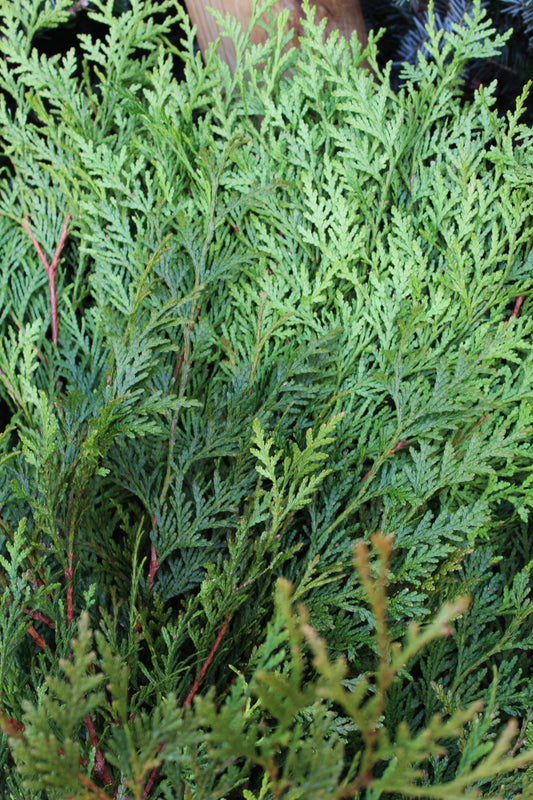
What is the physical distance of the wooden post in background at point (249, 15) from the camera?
5.27ft

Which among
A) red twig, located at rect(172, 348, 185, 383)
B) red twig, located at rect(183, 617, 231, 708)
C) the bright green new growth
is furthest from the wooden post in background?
red twig, located at rect(183, 617, 231, 708)

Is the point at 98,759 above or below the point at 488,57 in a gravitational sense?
below

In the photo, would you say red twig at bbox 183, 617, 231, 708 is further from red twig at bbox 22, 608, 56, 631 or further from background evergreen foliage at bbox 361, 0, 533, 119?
background evergreen foliage at bbox 361, 0, 533, 119

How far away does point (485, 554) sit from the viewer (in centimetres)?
132

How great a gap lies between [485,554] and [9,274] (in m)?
1.31

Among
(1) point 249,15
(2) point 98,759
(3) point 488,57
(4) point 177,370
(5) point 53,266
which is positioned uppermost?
(1) point 249,15

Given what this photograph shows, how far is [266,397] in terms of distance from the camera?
136 cm

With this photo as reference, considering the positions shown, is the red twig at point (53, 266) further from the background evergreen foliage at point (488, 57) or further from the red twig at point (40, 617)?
the background evergreen foliage at point (488, 57)

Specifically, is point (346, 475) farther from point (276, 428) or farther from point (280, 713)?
point (280, 713)

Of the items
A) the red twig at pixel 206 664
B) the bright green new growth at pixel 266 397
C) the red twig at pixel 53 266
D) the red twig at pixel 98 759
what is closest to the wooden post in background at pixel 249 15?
the bright green new growth at pixel 266 397

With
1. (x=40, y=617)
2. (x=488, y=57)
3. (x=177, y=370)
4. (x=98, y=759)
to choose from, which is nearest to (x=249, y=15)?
(x=488, y=57)

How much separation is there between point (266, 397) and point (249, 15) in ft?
3.29

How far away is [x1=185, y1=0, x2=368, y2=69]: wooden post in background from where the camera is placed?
5.27 ft

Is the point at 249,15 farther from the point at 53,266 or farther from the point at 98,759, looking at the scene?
the point at 98,759
